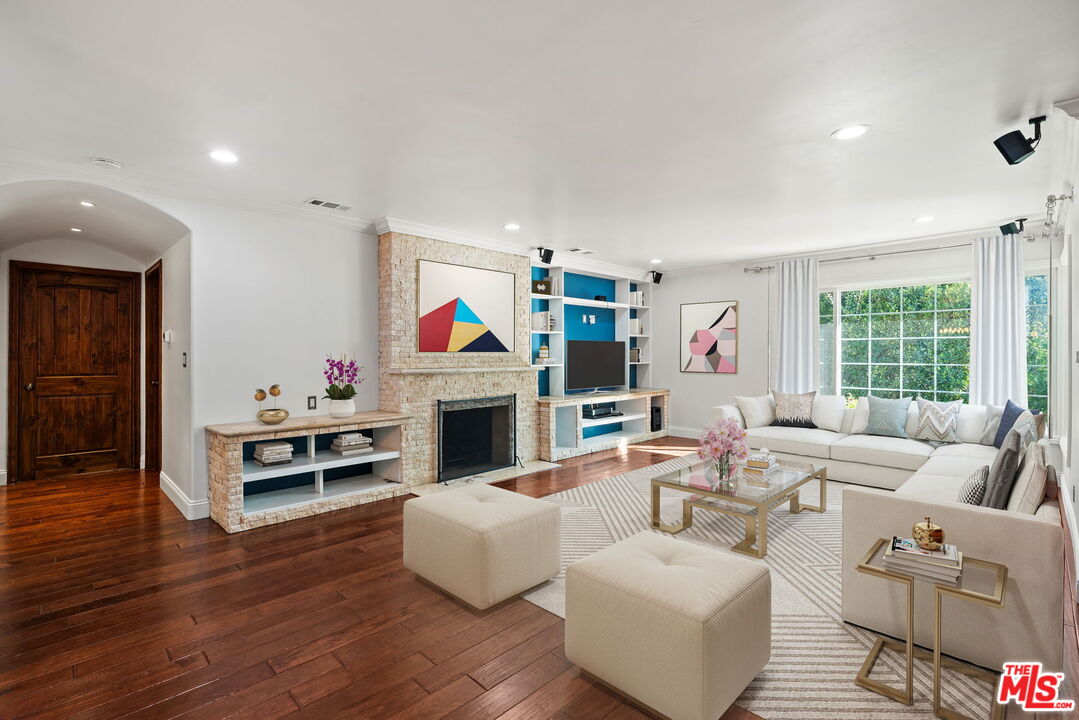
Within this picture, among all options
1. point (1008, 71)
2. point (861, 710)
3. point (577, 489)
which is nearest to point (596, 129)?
point (1008, 71)

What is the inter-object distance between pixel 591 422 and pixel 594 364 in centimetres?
85

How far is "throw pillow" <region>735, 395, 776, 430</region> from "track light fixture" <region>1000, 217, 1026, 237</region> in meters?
2.67

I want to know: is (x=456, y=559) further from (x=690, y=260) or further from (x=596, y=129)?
(x=690, y=260)

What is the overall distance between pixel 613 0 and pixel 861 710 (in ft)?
8.54

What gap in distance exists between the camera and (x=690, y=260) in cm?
699

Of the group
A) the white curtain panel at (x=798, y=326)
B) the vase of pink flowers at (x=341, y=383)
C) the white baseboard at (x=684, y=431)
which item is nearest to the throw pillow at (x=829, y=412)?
the white curtain panel at (x=798, y=326)

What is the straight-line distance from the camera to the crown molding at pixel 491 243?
→ 4828mm

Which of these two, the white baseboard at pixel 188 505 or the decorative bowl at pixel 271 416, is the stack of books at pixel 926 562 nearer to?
the decorative bowl at pixel 271 416

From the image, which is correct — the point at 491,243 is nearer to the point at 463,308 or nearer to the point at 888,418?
the point at 463,308

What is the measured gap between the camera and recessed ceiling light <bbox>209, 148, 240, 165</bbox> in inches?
122

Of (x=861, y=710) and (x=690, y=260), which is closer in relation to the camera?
(x=861, y=710)

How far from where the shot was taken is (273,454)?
4.07m

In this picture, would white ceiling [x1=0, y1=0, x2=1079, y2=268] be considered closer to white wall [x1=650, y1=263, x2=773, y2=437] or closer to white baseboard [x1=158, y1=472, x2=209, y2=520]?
white baseboard [x1=158, y1=472, x2=209, y2=520]

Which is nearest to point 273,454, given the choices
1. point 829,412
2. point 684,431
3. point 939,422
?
point 829,412
